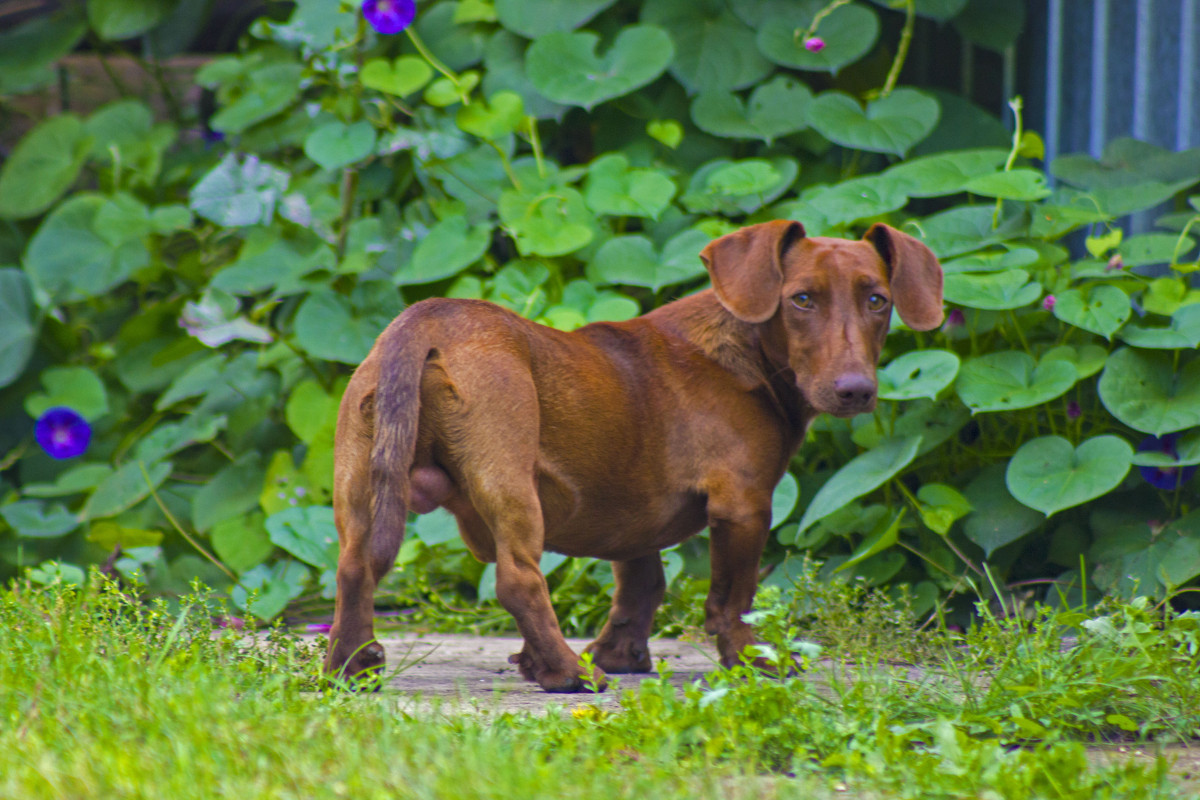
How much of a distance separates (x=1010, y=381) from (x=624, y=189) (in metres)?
1.60

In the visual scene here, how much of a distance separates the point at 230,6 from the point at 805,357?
5136 millimetres

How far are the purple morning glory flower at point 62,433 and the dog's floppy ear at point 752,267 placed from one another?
122 inches

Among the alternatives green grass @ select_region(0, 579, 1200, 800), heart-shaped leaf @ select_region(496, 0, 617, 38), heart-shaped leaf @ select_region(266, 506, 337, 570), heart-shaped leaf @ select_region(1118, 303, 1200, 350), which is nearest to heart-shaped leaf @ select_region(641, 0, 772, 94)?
heart-shaped leaf @ select_region(496, 0, 617, 38)

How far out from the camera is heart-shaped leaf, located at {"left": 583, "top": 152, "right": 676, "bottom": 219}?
4352 mm

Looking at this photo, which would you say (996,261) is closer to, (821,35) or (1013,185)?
(1013,185)

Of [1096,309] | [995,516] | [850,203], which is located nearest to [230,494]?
[850,203]

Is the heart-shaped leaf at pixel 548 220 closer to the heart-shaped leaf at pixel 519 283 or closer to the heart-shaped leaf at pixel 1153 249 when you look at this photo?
the heart-shaped leaf at pixel 519 283

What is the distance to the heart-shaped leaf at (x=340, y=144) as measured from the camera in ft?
15.3

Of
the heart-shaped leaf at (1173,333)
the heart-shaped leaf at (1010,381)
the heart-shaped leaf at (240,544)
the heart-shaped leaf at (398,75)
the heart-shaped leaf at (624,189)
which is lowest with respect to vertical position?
the heart-shaped leaf at (240,544)

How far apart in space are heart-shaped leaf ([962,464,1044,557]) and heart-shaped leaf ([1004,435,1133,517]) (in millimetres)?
125

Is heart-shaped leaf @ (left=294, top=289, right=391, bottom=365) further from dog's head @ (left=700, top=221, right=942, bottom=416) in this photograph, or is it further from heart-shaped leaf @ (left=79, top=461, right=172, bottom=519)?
dog's head @ (left=700, top=221, right=942, bottom=416)

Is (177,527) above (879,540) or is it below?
below

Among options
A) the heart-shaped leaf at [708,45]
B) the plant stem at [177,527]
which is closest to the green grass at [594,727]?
the plant stem at [177,527]

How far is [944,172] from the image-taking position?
166 inches
